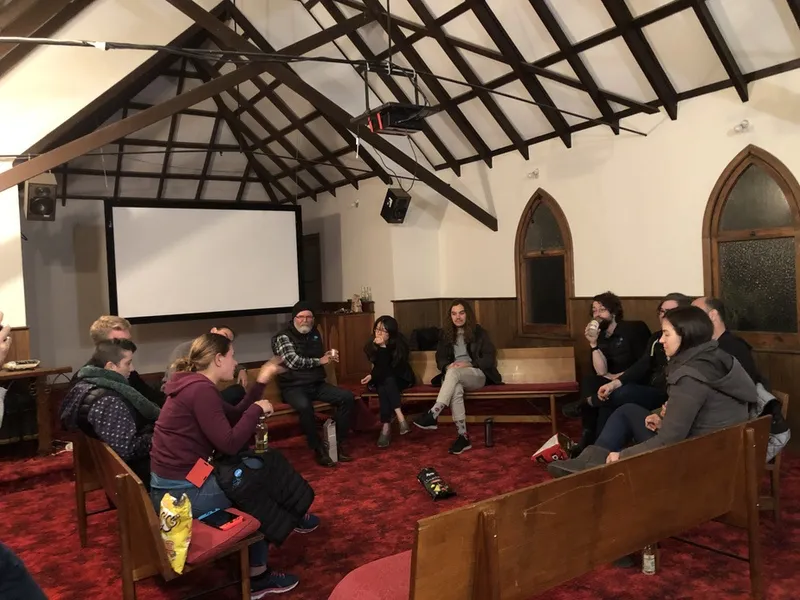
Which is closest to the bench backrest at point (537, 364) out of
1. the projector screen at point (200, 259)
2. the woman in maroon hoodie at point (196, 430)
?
the woman in maroon hoodie at point (196, 430)

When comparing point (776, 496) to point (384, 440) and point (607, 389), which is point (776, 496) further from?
point (384, 440)

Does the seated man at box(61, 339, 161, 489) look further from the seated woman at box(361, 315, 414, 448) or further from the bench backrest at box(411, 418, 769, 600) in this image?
the seated woman at box(361, 315, 414, 448)

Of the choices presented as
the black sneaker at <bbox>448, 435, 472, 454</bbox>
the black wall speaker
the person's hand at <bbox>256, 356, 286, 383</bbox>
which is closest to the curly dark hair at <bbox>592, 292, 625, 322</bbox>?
the black sneaker at <bbox>448, 435, 472, 454</bbox>

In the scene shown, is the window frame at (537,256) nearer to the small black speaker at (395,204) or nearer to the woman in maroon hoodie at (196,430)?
the small black speaker at (395,204)

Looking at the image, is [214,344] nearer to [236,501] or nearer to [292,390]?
[236,501]

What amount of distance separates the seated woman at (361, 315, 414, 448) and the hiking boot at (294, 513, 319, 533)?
1.64m

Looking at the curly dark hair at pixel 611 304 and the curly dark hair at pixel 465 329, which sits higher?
the curly dark hair at pixel 611 304

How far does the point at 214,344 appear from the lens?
270 centimetres

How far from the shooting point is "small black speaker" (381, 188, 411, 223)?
7309 mm

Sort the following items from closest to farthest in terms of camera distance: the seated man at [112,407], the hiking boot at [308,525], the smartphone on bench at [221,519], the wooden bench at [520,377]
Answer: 1. the smartphone on bench at [221,519]
2. the seated man at [112,407]
3. the hiking boot at [308,525]
4. the wooden bench at [520,377]

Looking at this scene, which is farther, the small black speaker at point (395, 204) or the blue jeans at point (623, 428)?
the small black speaker at point (395, 204)

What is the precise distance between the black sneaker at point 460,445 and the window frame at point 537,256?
2.06 metres

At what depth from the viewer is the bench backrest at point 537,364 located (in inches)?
214

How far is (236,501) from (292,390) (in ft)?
7.57
